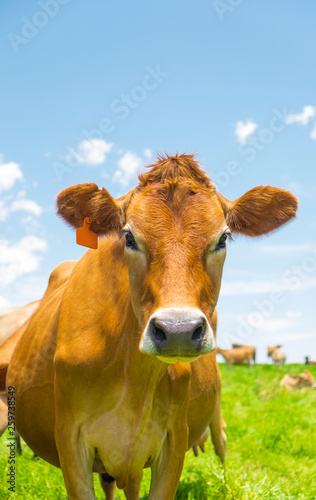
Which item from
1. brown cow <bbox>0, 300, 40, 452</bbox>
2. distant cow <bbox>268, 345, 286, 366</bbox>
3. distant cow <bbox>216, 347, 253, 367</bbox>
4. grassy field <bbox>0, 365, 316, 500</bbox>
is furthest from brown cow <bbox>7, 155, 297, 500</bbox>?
distant cow <bbox>268, 345, 286, 366</bbox>

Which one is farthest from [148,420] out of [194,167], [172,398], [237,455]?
[237,455]

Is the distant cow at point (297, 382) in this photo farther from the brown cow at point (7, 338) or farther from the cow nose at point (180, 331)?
the cow nose at point (180, 331)

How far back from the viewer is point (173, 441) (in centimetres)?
396

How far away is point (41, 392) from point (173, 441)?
128 cm

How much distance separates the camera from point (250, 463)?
7.67 metres

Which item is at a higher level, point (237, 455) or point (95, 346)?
point (95, 346)

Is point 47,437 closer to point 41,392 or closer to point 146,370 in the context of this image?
point 41,392

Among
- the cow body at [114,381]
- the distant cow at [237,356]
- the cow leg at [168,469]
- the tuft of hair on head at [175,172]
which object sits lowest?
the distant cow at [237,356]

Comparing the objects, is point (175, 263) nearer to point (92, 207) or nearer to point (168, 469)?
point (92, 207)

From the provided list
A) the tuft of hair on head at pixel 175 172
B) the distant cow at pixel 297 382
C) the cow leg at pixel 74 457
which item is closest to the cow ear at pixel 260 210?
the tuft of hair on head at pixel 175 172

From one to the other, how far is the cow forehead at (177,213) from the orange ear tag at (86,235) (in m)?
0.44

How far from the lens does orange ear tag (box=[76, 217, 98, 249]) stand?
3.96 meters

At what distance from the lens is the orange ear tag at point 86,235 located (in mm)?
3957

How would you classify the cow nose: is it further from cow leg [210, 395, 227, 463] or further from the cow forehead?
cow leg [210, 395, 227, 463]
